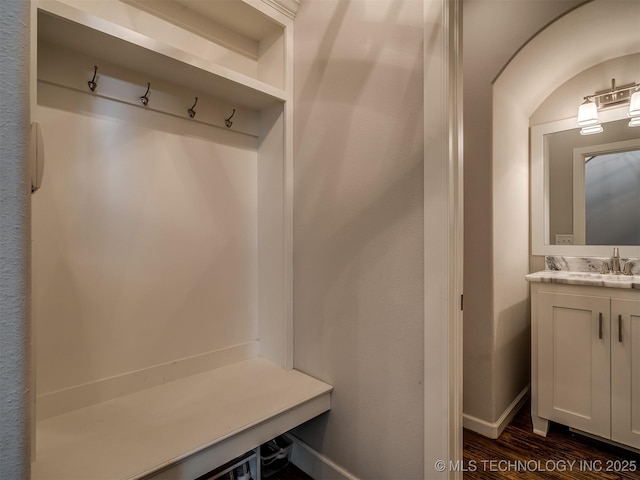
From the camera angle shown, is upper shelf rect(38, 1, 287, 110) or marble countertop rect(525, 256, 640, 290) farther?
marble countertop rect(525, 256, 640, 290)

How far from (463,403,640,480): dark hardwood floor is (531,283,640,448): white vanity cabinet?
106mm

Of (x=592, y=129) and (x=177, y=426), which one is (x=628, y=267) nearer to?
(x=592, y=129)

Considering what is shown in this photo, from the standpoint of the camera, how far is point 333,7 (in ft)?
4.92

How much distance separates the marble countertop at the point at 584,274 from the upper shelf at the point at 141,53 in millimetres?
1868

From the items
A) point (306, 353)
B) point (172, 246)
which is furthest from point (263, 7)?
point (306, 353)

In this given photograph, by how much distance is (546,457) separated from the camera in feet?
5.69

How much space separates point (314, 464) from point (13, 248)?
1668 mm

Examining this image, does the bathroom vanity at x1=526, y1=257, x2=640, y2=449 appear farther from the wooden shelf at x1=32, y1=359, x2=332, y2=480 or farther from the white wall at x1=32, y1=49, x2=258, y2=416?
the white wall at x1=32, y1=49, x2=258, y2=416

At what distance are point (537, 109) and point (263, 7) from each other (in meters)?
2.09

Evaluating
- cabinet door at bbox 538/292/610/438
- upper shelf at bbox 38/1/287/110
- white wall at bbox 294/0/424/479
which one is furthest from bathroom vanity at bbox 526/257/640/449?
upper shelf at bbox 38/1/287/110

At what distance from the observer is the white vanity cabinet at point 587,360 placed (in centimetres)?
166

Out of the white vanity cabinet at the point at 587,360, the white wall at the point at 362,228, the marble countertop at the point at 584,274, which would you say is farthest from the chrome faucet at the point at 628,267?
the white wall at the point at 362,228

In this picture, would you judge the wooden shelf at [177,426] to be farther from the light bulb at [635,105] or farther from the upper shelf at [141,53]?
the light bulb at [635,105]

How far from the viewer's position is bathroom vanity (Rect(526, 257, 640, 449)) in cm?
166
